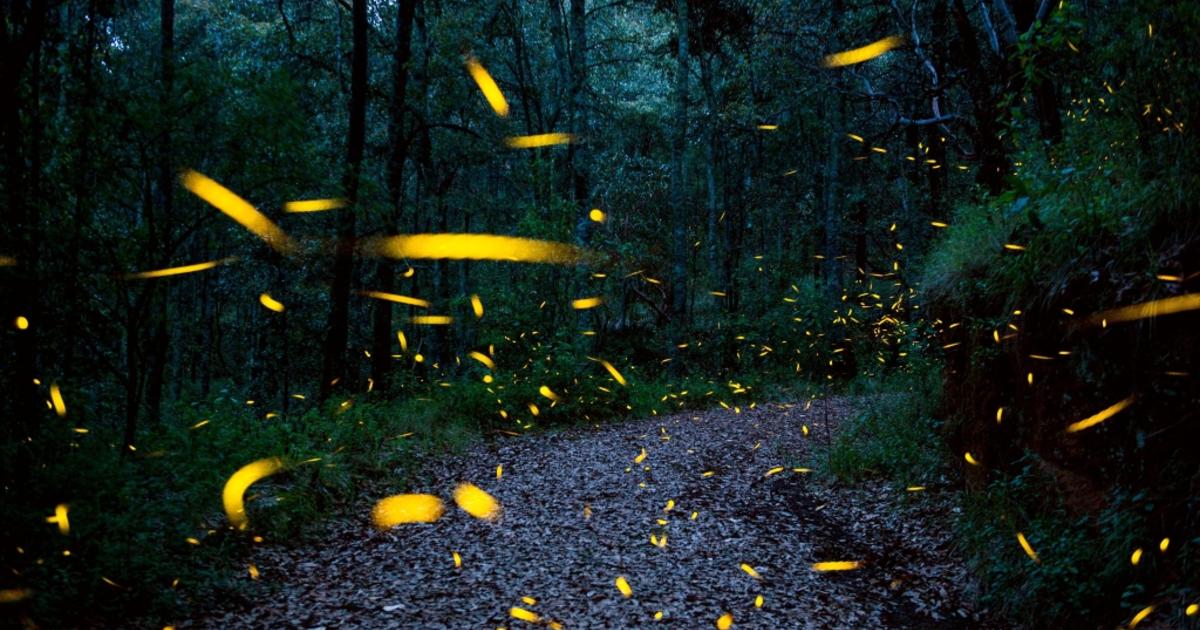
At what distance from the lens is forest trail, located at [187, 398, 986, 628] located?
5.65m

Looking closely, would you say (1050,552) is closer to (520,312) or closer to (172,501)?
(172,501)

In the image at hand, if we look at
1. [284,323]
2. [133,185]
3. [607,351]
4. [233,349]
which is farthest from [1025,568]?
[233,349]

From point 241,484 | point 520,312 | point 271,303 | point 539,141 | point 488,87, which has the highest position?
point 488,87

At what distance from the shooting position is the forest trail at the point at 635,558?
223 inches

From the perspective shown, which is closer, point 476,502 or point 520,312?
point 476,502

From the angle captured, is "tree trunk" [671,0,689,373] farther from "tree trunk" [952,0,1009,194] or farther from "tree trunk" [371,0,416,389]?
"tree trunk" [952,0,1009,194]

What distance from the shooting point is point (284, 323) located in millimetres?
18609

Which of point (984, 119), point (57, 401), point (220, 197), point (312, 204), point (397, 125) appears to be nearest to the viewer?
point (57, 401)

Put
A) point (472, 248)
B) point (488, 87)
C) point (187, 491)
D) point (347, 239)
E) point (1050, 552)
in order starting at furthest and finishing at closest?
point (472, 248)
point (488, 87)
point (347, 239)
point (187, 491)
point (1050, 552)

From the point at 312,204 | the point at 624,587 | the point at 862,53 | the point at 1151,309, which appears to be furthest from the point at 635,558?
the point at 862,53

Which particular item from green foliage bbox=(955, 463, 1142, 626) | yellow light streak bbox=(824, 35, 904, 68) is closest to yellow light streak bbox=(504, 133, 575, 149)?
yellow light streak bbox=(824, 35, 904, 68)

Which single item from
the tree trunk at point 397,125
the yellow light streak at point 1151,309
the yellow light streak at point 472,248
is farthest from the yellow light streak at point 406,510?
the yellow light streak at point 1151,309

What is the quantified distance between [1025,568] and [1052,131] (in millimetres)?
5251

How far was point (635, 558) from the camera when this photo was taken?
6785 mm
